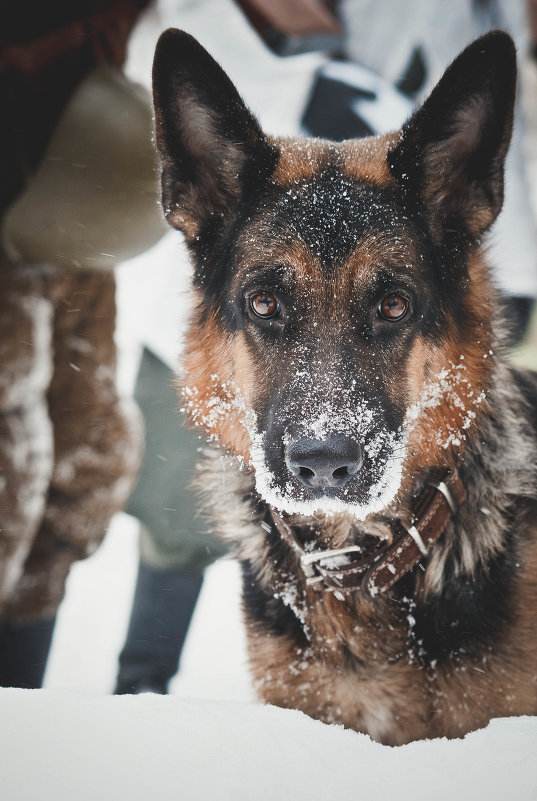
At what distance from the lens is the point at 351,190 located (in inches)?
81.5

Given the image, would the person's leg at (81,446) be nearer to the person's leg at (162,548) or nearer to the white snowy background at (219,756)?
the person's leg at (162,548)

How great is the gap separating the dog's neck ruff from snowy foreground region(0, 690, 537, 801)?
47 cm

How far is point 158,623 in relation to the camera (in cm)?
380

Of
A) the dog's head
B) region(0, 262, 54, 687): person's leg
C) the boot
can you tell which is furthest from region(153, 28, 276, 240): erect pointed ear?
the boot

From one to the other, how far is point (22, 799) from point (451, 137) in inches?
92.8

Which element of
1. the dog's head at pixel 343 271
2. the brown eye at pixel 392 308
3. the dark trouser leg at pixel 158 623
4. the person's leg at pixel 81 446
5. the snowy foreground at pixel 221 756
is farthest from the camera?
the dark trouser leg at pixel 158 623

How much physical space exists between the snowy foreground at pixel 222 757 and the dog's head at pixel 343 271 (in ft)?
2.22

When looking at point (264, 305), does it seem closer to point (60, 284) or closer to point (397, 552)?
point (397, 552)

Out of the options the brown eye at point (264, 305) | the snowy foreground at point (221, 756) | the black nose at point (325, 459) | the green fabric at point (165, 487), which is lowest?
the green fabric at point (165, 487)

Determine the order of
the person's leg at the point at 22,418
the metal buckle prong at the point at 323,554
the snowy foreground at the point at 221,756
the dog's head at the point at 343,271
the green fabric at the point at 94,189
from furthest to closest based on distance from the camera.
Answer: the green fabric at the point at 94,189 → the person's leg at the point at 22,418 → the metal buckle prong at the point at 323,554 → the dog's head at the point at 343,271 → the snowy foreground at the point at 221,756

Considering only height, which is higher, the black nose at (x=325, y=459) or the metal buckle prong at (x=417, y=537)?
the black nose at (x=325, y=459)

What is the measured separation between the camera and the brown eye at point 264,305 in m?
2.07

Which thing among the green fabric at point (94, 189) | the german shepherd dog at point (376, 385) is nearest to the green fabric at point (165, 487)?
the green fabric at point (94, 189)

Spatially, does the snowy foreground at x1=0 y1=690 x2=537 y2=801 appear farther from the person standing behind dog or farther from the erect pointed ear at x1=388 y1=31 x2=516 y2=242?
the person standing behind dog
